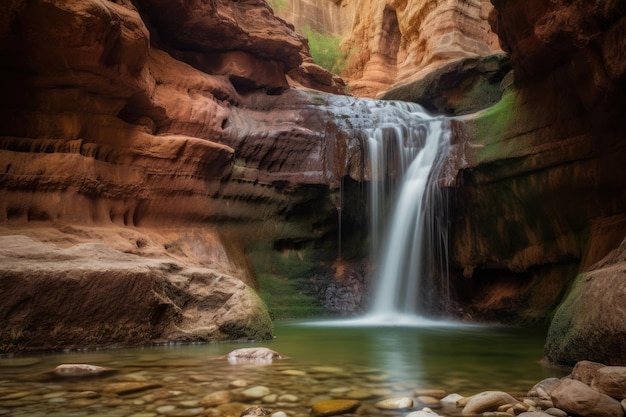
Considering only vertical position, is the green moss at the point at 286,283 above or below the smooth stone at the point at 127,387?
above

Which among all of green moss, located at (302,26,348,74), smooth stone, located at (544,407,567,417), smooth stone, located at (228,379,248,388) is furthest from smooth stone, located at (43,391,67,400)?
green moss, located at (302,26,348,74)

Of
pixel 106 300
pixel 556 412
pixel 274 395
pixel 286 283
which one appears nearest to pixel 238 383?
pixel 274 395

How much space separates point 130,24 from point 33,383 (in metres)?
6.70

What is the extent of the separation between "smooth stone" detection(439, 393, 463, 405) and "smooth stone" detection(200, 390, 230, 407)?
1440 mm

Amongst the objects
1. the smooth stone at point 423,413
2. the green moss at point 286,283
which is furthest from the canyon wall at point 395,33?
the smooth stone at point 423,413

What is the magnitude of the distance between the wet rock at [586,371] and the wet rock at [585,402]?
0.34 metres

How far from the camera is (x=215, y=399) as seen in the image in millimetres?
3322

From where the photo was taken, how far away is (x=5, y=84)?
8.55 meters

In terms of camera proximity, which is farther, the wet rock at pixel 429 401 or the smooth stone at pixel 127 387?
the smooth stone at pixel 127 387

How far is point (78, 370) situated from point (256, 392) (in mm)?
1655

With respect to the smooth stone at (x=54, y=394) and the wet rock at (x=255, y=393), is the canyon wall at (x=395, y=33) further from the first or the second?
the smooth stone at (x=54, y=394)

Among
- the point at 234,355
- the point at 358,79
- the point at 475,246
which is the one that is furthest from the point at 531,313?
the point at 358,79

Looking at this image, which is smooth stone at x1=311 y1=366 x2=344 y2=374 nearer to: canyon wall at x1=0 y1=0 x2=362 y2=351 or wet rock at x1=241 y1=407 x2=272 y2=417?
wet rock at x1=241 y1=407 x2=272 y2=417

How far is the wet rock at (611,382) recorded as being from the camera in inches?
122
